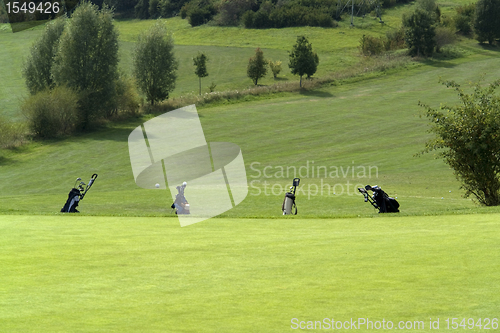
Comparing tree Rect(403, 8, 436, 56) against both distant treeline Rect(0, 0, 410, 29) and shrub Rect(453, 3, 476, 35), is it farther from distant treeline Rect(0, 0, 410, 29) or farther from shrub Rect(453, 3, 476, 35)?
distant treeline Rect(0, 0, 410, 29)

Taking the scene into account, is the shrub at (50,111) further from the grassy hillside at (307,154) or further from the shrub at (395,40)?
the shrub at (395,40)

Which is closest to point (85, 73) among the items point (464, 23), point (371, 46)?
point (371, 46)

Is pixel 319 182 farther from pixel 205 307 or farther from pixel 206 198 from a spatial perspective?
pixel 205 307

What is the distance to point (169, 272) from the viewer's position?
32.1 feet

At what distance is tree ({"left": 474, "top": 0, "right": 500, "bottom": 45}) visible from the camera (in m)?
93.4

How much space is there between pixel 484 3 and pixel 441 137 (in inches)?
3275

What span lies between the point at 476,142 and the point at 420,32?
2761 inches

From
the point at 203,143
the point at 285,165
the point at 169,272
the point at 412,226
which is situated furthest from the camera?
the point at 203,143

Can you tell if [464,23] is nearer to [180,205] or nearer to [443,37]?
[443,37]

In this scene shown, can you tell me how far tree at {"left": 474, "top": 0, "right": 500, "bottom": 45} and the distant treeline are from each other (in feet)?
98.6

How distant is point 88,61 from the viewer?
6306 cm

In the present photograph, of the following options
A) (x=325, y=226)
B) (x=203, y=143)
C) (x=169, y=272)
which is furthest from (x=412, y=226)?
(x=203, y=143)

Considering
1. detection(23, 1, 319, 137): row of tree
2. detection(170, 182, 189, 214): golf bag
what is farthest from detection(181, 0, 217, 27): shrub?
detection(170, 182, 189, 214): golf bag

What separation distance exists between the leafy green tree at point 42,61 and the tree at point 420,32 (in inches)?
2101
